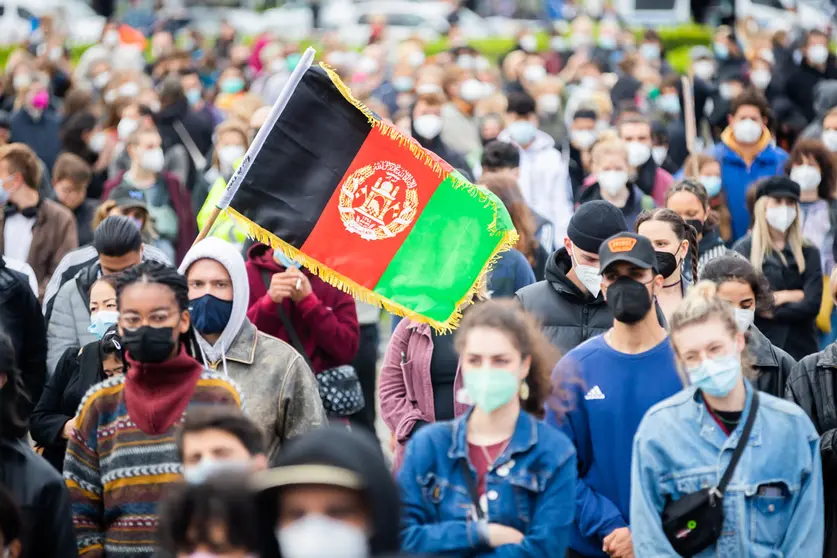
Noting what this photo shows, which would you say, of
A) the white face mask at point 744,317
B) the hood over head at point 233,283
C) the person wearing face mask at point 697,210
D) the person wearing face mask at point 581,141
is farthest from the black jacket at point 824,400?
the person wearing face mask at point 581,141

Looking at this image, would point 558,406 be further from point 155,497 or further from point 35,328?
point 35,328

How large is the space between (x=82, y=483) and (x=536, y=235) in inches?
207

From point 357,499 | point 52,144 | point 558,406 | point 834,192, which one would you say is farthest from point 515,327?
point 52,144

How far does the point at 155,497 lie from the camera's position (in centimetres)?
574

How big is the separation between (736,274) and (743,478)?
6.30 ft

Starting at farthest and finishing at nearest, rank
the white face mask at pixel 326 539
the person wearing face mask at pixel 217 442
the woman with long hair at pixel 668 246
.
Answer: the woman with long hair at pixel 668 246 < the person wearing face mask at pixel 217 442 < the white face mask at pixel 326 539

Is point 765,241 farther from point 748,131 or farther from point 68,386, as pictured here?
point 68,386

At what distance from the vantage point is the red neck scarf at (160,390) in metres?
5.79

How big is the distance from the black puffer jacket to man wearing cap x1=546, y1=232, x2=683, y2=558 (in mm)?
743

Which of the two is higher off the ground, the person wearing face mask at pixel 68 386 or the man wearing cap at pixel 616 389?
the man wearing cap at pixel 616 389

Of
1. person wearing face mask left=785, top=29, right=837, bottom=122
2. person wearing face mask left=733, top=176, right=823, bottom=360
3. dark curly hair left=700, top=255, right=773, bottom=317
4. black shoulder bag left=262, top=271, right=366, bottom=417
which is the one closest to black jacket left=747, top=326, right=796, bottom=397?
dark curly hair left=700, top=255, right=773, bottom=317

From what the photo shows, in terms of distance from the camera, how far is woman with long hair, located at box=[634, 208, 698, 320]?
291 inches

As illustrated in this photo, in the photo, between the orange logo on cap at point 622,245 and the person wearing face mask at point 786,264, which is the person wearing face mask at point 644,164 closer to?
the person wearing face mask at point 786,264

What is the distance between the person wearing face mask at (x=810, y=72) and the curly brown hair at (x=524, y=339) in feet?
46.0
